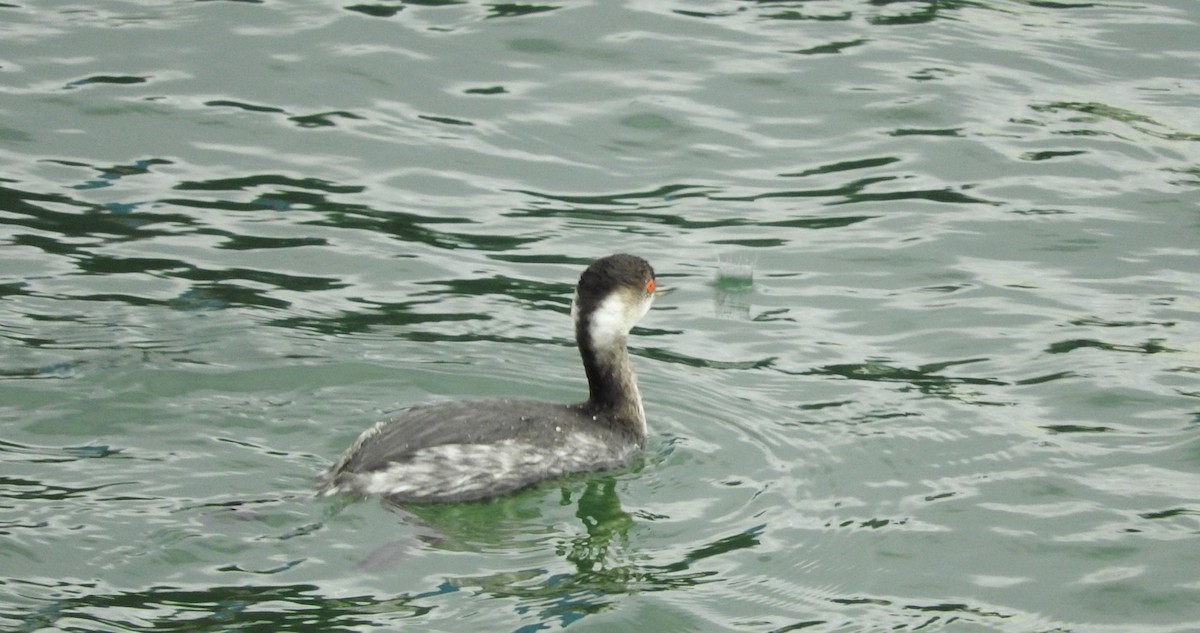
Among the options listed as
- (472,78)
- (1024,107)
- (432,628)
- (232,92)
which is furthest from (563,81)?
(432,628)

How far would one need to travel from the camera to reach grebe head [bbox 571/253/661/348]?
885cm

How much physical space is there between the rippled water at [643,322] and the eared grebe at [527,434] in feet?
0.44

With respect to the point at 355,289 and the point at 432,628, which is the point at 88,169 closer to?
the point at 355,289

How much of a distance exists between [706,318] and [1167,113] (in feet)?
15.1

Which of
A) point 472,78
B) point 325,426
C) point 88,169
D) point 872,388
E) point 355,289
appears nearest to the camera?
point 325,426

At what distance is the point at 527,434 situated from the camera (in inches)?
328

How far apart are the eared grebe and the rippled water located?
13 centimetres

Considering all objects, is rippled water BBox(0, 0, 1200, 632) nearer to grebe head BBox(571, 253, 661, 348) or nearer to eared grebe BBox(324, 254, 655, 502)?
eared grebe BBox(324, 254, 655, 502)

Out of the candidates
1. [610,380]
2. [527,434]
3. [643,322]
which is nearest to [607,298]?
[610,380]

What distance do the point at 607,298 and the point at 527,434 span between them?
3.04ft

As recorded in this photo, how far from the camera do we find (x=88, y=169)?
11836 mm

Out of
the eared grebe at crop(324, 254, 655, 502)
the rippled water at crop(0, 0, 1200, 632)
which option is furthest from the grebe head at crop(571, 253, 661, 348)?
the rippled water at crop(0, 0, 1200, 632)

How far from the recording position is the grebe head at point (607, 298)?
29.0 feet

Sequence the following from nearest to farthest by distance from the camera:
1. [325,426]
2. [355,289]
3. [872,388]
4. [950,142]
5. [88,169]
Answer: [325,426] → [872,388] → [355,289] → [88,169] → [950,142]
